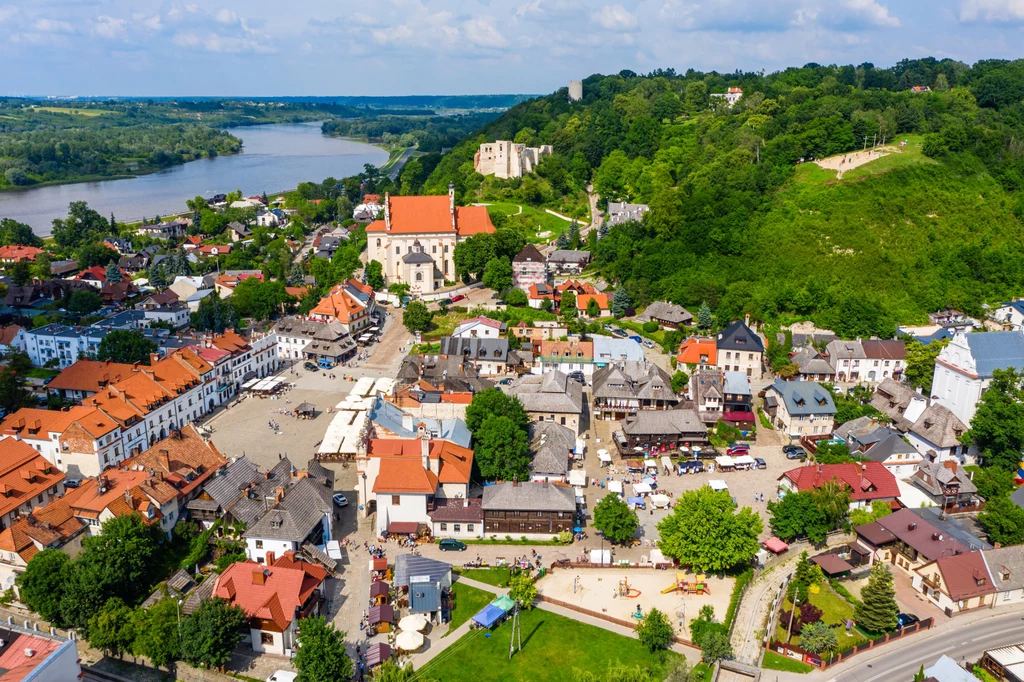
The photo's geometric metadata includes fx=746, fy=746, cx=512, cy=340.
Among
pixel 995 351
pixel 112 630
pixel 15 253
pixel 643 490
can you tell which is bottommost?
pixel 112 630

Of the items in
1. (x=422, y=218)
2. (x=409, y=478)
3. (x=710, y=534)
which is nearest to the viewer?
(x=710, y=534)

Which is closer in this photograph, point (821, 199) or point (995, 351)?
point (995, 351)

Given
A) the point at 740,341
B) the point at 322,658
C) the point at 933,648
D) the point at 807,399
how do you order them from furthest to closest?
the point at 740,341 < the point at 807,399 < the point at 933,648 < the point at 322,658

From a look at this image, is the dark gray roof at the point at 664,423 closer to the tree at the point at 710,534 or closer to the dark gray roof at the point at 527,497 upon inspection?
the dark gray roof at the point at 527,497

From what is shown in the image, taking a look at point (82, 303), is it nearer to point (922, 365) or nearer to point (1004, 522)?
point (922, 365)

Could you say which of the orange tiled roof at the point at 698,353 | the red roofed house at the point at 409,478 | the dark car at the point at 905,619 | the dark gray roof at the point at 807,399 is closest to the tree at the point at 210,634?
the red roofed house at the point at 409,478

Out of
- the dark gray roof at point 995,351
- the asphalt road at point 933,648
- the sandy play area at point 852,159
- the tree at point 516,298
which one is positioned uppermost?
the sandy play area at point 852,159

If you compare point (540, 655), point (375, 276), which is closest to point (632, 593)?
point (540, 655)
